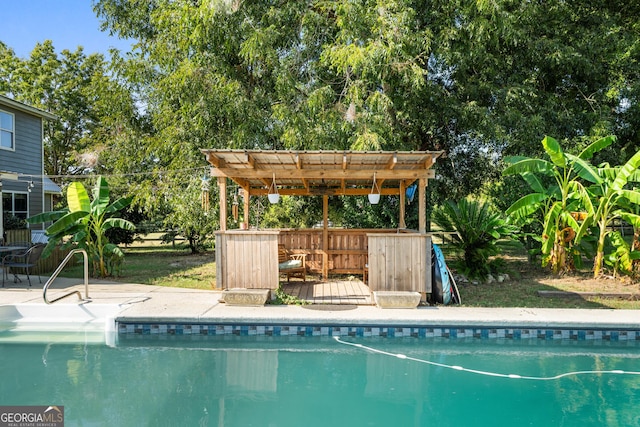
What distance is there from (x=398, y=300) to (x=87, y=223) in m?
7.68

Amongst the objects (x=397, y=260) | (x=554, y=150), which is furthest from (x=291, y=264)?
(x=554, y=150)

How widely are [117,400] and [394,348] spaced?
12.1ft

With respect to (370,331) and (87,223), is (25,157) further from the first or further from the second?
(370,331)

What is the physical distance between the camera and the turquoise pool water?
4.52m

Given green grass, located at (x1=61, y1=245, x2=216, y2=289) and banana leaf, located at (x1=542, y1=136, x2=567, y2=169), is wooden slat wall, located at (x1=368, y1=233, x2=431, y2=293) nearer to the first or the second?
banana leaf, located at (x1=542, y1=136, x2=567, y2=169)

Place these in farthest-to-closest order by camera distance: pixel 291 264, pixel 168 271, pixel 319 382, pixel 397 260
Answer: pixel 168 271 < pixel 291 264 < pixel 397 260 < pixel 319 382

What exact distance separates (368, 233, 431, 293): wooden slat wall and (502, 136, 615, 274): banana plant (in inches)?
117

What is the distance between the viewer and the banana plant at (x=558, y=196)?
9266mm

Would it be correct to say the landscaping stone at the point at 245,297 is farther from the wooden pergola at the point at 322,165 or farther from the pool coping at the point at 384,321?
the wooden pergola at the point at 322,165

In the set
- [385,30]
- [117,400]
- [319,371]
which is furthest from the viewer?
[385,30]

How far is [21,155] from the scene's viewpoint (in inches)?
592

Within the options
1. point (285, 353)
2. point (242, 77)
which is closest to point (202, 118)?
point (242, 77)

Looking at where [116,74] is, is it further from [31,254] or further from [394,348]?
[394,348]

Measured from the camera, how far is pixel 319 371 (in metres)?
5.68
